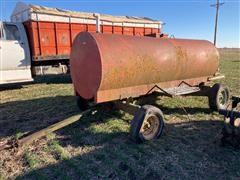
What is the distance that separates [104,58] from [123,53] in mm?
466

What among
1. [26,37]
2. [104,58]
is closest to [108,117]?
[104,58]

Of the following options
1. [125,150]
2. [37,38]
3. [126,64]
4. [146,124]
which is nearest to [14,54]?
[37,38]

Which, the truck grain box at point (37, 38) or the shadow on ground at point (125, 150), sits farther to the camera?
the truck grain box at point (37, 38)

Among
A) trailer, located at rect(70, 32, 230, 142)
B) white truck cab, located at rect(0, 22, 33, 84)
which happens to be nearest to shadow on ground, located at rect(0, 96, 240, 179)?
trailer, located at rect(70, 32, 230, 142)

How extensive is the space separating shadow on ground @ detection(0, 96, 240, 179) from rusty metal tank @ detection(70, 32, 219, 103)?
2.53ft

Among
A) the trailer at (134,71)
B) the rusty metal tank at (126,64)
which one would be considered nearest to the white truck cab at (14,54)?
the trailer at (134,71)

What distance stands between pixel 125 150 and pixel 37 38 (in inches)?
272

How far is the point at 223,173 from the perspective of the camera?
11.4ft

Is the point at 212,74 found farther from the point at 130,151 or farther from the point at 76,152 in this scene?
the point at 76,152

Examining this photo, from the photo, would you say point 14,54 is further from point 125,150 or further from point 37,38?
point 125,150

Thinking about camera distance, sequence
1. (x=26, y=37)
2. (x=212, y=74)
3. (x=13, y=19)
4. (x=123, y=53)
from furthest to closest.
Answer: (x=13, y=19), (x=26, y=37), (x=212, y=74), (x=123, y=53)

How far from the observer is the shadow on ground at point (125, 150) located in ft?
11.4

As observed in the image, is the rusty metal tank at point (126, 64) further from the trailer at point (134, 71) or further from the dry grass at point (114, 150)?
the dry grass at point (114, 150)

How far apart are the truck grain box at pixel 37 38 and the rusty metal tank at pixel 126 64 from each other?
4044mm
